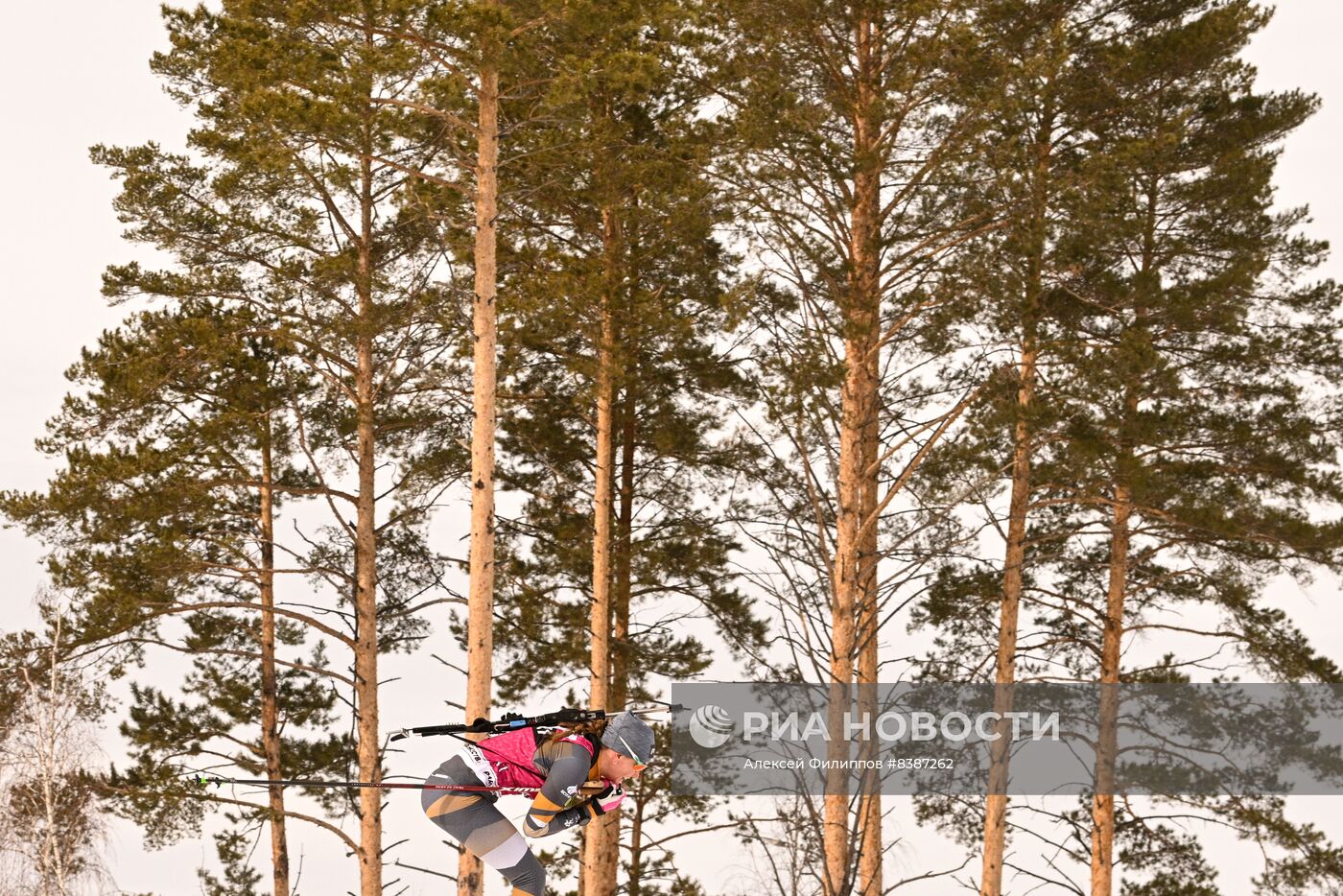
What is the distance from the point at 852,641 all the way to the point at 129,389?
8632mm

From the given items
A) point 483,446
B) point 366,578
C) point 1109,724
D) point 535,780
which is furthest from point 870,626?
point 535,780

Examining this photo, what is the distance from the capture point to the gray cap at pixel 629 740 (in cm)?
722

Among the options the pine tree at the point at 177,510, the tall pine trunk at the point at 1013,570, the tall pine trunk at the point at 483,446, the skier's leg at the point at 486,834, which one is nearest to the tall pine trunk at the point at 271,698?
the pine tree at the point at 177,510

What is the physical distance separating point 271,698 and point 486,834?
11651 mm

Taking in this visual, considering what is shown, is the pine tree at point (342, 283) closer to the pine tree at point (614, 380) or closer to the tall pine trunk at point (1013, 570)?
the pine tree at point (614, 380)

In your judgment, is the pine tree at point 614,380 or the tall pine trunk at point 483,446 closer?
the tall pine trunk at point 483,446

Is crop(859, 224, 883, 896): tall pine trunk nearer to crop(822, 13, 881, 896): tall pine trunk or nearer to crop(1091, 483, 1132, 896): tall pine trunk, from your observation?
crop(822, 13, 881, 896): tall pine trunk

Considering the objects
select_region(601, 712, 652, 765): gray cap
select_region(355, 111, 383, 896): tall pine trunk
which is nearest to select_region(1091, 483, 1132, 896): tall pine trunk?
select_region(355, 111, 383, 896): tall pine trunk

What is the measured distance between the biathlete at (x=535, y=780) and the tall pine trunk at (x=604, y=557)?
7.61m

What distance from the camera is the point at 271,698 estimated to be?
59.6 feet

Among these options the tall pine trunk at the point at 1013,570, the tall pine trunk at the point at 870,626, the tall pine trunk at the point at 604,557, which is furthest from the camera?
the tall pine trunk at the point at 604,557

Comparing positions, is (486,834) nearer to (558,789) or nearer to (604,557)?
(558,789)

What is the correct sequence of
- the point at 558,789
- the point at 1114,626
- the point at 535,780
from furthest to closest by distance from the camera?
1. the point at 1114,626
2. the point at 535,780
3. the point at 558,789

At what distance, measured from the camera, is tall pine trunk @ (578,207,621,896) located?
49.1ft
